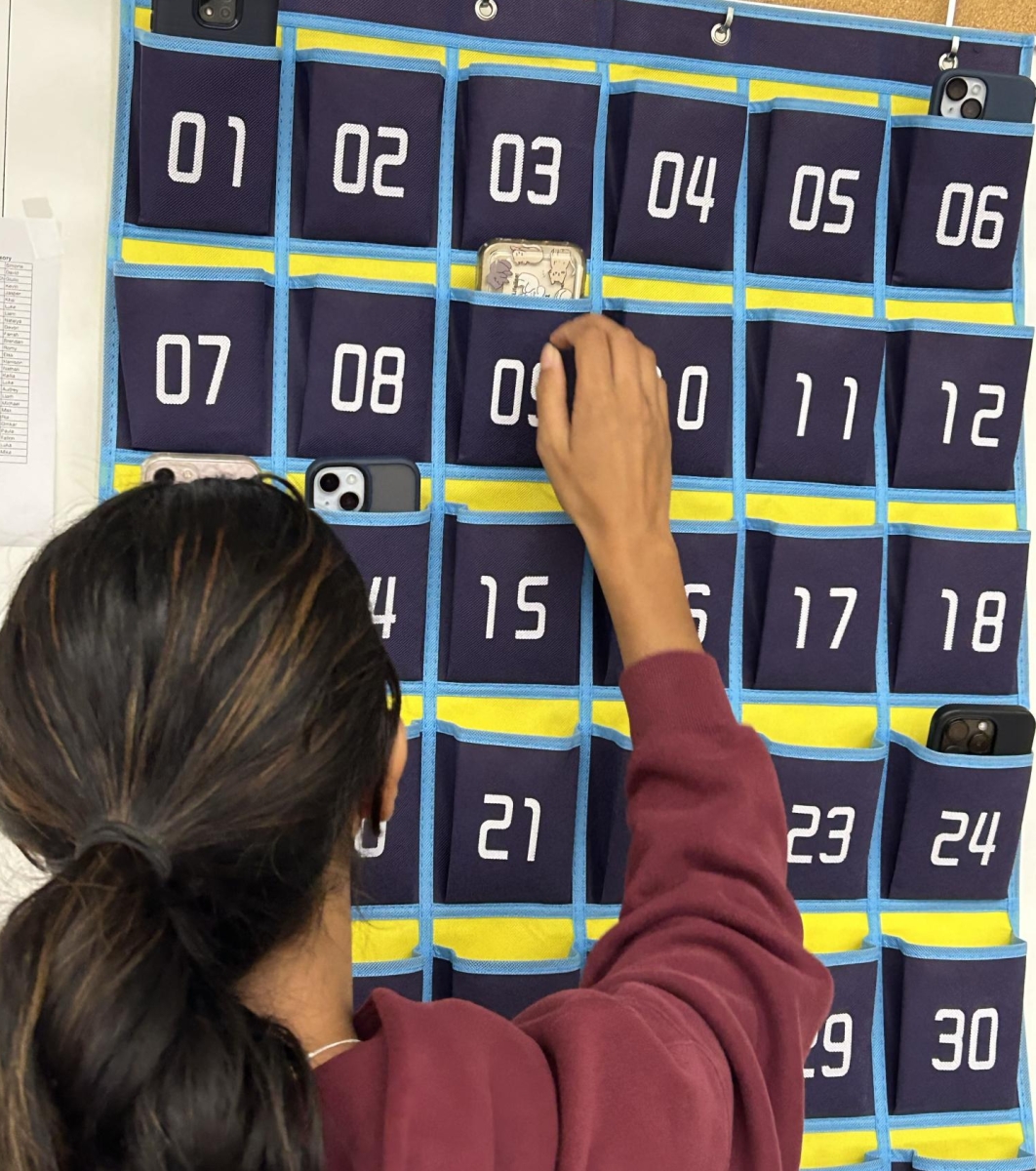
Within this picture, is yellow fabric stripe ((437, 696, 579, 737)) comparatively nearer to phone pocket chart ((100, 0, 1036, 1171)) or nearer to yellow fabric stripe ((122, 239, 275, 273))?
phone pocket chart ((100, 0, 1036, 1171))

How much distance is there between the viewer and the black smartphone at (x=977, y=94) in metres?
0.97

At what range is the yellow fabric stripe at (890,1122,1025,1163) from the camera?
1.02 meters

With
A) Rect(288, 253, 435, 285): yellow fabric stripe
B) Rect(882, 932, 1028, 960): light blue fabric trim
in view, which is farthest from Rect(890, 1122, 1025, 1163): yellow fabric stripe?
Rect(288, 253, 435, 285): yellow fabric stripe

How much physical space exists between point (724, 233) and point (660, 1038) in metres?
0.66

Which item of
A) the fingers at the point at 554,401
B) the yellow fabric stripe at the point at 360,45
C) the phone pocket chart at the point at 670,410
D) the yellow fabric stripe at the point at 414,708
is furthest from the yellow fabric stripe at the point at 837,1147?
the yellow fabric stripe at the point at 360,45

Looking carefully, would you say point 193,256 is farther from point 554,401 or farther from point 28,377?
point 554,401

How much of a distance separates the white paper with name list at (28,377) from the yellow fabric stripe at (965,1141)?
925 mm

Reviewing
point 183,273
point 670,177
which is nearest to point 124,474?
point 183,273

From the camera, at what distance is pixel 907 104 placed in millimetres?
980

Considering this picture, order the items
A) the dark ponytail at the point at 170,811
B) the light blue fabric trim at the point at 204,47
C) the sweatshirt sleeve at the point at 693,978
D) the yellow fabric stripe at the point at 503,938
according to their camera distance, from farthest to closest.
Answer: the yellow fabric stripe at the point at 503,938
the light blue fabric trim at the point at 204,47
the sweatshirt sleeve at the point at 693,978
the dark ponytail at the point at 170,811

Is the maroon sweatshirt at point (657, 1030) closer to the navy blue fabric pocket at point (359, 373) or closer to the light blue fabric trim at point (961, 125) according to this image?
the navy blue fabric pocket at point (359, 373)

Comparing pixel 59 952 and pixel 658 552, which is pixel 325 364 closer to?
pixel 658 552

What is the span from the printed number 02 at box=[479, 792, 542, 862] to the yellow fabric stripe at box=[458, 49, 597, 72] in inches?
23.5

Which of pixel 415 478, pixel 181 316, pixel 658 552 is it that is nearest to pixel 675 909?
pixel 658 552
